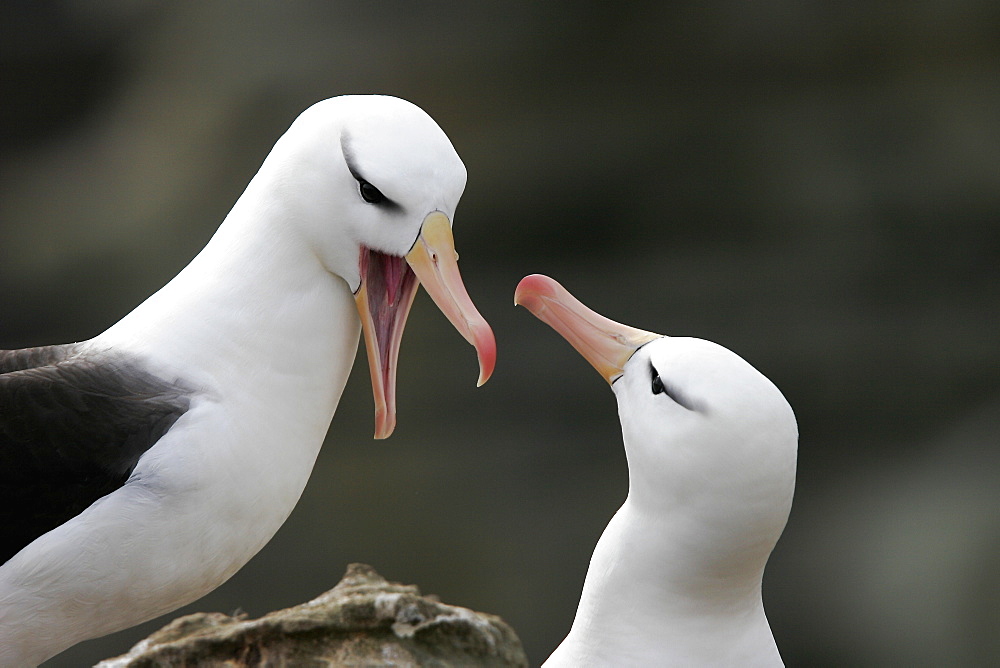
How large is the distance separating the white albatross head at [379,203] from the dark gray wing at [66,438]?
1.41 ft

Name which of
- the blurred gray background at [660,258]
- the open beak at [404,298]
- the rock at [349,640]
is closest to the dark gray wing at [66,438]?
the open beak at [404,298]

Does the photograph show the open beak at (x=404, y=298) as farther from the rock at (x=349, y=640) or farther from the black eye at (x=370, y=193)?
the rock at (x=349, y=640)

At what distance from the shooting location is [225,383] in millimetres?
2277

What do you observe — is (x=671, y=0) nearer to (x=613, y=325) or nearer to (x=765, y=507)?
(x=613, y=325)

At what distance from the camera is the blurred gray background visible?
5.30m

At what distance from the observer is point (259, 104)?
18.7ft

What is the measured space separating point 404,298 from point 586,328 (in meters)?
0.42

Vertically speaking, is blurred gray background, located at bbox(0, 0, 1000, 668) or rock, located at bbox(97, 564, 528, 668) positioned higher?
blurred gray background, located at bbox(0, 0, 1000, 668)

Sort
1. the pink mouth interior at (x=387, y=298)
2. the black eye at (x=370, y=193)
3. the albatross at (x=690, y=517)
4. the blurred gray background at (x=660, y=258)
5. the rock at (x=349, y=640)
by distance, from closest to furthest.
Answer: the albatross at (x=690, y=517), the black eye at (x=370, y=193), the pink mouth interior at (x=387, y=298), the rock at (x=349, y=640), the blurred gray background at (x=660, y=258)

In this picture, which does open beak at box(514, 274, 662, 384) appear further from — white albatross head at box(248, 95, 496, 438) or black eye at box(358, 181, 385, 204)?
black eye at box(358, 181, 385, 204)

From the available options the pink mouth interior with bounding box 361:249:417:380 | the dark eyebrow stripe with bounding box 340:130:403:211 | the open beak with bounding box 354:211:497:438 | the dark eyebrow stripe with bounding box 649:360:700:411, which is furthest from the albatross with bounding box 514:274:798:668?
the dark eyebrow stripe with bounding box 340:130:403:211

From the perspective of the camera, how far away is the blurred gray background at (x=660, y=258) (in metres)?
5.30

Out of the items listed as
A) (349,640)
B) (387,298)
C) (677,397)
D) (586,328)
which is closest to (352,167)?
(387,298)

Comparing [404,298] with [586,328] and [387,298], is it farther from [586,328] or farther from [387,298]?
[586,328]
